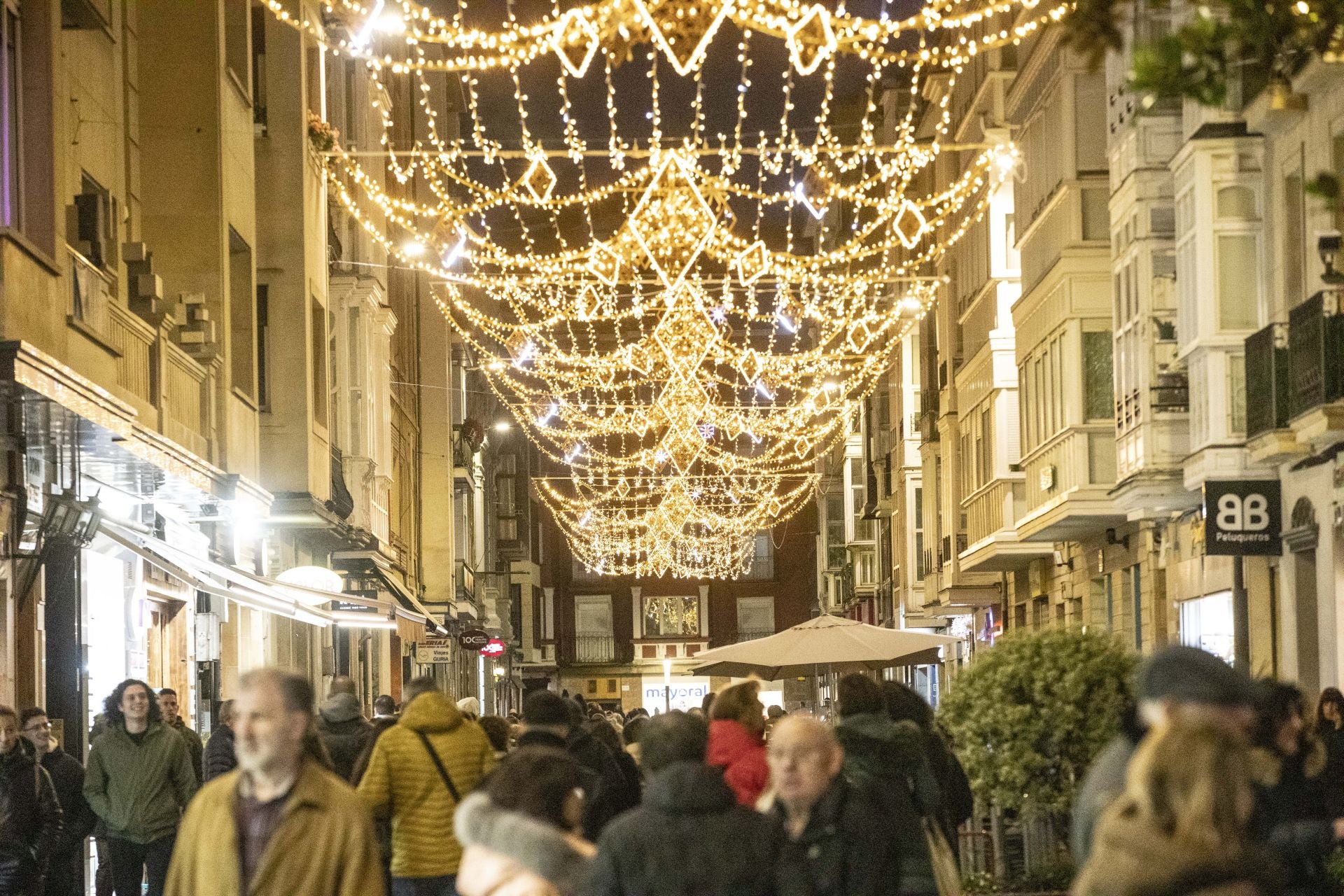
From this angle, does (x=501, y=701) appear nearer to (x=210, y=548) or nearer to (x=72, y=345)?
(x=210, y=548)

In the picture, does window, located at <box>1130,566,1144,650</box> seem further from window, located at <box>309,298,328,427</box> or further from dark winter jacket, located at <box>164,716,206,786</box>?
dark winter jacket, located at <box>164,716,206,786</box>

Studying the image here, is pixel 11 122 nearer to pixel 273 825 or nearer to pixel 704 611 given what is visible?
pixel 273 825

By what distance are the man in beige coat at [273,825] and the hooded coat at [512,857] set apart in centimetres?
73

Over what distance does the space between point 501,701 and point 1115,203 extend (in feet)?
191

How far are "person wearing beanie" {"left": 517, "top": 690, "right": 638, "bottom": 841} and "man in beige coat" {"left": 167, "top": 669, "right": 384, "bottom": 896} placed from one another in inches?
151

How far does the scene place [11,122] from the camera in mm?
16516

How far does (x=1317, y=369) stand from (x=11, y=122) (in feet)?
37.9

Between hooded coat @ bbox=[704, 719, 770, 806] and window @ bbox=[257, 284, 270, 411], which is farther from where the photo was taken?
window @ bbox=[257, 284, 270, 411]

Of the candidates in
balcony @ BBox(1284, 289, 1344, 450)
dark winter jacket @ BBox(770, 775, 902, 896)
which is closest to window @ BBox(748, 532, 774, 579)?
balcony @ BBox(1284, 289, 1344, 450)

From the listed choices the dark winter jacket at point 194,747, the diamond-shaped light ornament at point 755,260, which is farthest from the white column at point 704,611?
the dark winter jacket at point 194,747

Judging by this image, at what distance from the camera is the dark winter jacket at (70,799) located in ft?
45.2

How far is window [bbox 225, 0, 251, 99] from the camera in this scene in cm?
2603

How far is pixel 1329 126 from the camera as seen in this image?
21.0 meters

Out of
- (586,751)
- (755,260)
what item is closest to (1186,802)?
(586,751)
